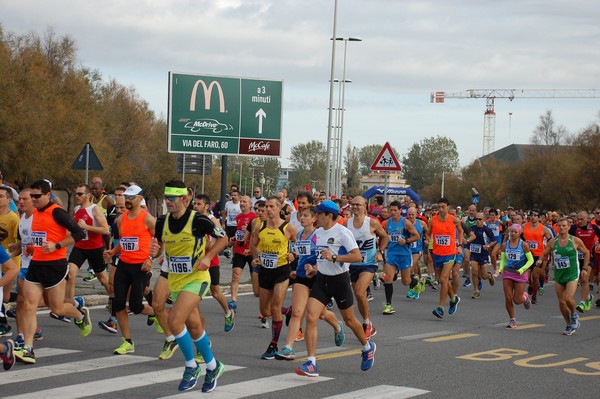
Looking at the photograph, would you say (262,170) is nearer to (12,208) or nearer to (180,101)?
(180,101)

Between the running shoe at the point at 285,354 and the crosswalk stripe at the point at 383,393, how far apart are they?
1639 mm

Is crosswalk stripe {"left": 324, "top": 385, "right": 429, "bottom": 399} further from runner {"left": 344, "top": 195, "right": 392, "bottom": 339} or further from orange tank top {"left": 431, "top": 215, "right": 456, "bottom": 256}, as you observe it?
orange tank top {"left": 431, "top": 215, "right": 456, "bottom": 256}

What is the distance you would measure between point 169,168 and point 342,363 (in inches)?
2643

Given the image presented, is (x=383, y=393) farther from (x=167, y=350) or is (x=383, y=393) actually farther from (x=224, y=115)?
(x=224, y=115)

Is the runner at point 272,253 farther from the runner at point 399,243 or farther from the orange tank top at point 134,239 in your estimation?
the runner at point 399,243

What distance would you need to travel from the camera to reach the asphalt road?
9.27 m

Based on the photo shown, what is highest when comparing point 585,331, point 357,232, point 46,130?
point 46,130

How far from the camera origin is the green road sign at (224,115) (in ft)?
88.4

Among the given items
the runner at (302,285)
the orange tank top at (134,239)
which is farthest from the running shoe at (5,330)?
the runner at (302,285)

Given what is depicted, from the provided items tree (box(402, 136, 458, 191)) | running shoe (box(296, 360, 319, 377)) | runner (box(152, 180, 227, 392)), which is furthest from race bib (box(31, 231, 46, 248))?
tree (box(402, 136, 458, 191))

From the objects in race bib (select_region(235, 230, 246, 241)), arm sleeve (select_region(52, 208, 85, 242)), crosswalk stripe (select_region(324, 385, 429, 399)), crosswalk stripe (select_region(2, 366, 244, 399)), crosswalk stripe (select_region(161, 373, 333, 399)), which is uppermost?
arm sleeve (select_region(52, 208, 85, 242))

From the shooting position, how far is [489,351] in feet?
40.8

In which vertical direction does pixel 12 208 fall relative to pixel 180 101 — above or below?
below

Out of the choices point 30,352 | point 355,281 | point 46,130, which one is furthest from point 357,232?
point 46,130
